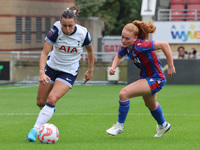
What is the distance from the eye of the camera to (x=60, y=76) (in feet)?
29.0

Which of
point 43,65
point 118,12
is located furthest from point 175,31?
point 43,65

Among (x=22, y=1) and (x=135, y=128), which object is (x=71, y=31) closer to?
(x=135, y=128)

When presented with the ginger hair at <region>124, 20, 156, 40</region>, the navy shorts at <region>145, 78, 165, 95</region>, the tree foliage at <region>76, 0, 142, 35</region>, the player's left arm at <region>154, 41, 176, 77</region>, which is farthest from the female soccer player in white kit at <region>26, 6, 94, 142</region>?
the tree foliage at <region>76, 0, 142, 35</region>

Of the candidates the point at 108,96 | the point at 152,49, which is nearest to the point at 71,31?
the point at 152,49

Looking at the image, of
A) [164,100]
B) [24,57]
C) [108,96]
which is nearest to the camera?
[164,100]

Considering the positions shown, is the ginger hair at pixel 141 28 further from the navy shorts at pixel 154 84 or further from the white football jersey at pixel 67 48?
the white football jersey at pixel 67 48

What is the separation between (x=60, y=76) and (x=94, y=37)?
29605mm

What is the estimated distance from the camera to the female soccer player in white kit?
8328 millimetres

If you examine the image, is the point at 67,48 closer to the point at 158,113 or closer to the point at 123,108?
the point at 123,108

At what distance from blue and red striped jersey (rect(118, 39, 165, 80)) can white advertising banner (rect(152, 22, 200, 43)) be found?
73.6 feet

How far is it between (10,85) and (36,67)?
5.39ft

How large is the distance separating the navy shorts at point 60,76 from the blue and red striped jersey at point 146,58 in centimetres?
100

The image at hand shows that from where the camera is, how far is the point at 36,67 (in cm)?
2533

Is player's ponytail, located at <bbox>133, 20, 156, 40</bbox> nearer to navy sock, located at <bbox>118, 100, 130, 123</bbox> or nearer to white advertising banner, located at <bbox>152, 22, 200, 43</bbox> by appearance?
navy sock, located at <bbox>118, 100, 130, 123</bbox>
